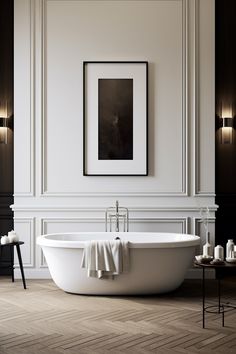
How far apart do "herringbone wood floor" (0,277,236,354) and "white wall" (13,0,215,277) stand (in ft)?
3.55

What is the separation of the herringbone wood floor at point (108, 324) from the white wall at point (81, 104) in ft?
3.55

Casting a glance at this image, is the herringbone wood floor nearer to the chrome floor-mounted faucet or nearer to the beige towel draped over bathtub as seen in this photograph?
the beige towel draped over bathtub

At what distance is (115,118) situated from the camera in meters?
6.09

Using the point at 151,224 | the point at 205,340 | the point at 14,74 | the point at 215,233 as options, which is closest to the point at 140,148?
the point at 151,224

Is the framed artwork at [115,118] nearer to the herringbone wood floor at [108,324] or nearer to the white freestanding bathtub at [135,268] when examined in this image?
the white freestanding bathtub at [135,268]

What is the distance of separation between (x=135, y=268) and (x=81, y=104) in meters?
2.08

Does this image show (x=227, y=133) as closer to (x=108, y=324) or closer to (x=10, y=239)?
(x=10, y=239)

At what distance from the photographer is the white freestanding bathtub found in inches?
194

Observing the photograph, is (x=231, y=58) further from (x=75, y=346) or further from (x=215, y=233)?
(x=75, y=346)

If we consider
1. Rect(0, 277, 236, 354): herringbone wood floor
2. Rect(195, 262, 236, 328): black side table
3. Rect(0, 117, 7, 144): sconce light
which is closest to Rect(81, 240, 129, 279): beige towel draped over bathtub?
Rect(0, 277, 236, 354): herringbone wood floor

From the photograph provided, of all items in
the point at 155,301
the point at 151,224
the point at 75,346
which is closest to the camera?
the point at 75,346

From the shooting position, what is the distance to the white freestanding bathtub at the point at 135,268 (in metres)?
4.93

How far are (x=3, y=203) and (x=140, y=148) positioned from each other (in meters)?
1.68

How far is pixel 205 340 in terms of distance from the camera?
3.67m
